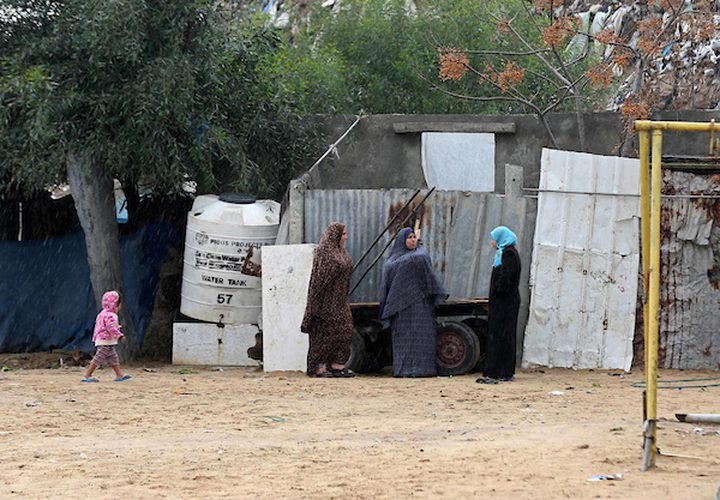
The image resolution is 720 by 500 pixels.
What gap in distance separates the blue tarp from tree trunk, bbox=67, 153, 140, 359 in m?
0.77

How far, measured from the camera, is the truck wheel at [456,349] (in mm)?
12000

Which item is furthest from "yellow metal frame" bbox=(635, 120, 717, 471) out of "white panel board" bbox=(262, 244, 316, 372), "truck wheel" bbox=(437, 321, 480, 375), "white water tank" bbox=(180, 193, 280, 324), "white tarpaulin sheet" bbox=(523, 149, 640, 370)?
"white water tank" bbox=(180, 193, 280, 324)

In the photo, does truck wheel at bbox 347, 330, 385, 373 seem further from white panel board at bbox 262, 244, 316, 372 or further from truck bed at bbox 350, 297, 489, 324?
white panel board at bbox 262, 244, 316, 372

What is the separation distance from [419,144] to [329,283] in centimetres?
274

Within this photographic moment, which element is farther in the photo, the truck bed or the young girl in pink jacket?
the truck bed

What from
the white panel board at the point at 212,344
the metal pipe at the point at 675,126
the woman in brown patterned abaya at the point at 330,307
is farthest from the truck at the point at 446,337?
the metal pipe at the point at 675,126

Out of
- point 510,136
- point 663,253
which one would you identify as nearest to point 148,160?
point 510,136

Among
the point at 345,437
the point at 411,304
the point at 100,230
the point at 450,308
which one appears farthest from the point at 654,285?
the point at 100,230

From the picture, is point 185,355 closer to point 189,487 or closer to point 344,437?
point 344,437

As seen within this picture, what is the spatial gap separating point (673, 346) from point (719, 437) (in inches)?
174

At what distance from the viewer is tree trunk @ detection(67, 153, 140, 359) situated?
43.8ft

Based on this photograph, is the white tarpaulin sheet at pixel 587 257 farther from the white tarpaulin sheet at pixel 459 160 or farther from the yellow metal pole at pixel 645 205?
the yellow metal pole at pixel 645 205

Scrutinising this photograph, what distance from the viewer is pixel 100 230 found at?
44.6 ft

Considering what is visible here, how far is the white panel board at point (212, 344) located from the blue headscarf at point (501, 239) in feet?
9.33
